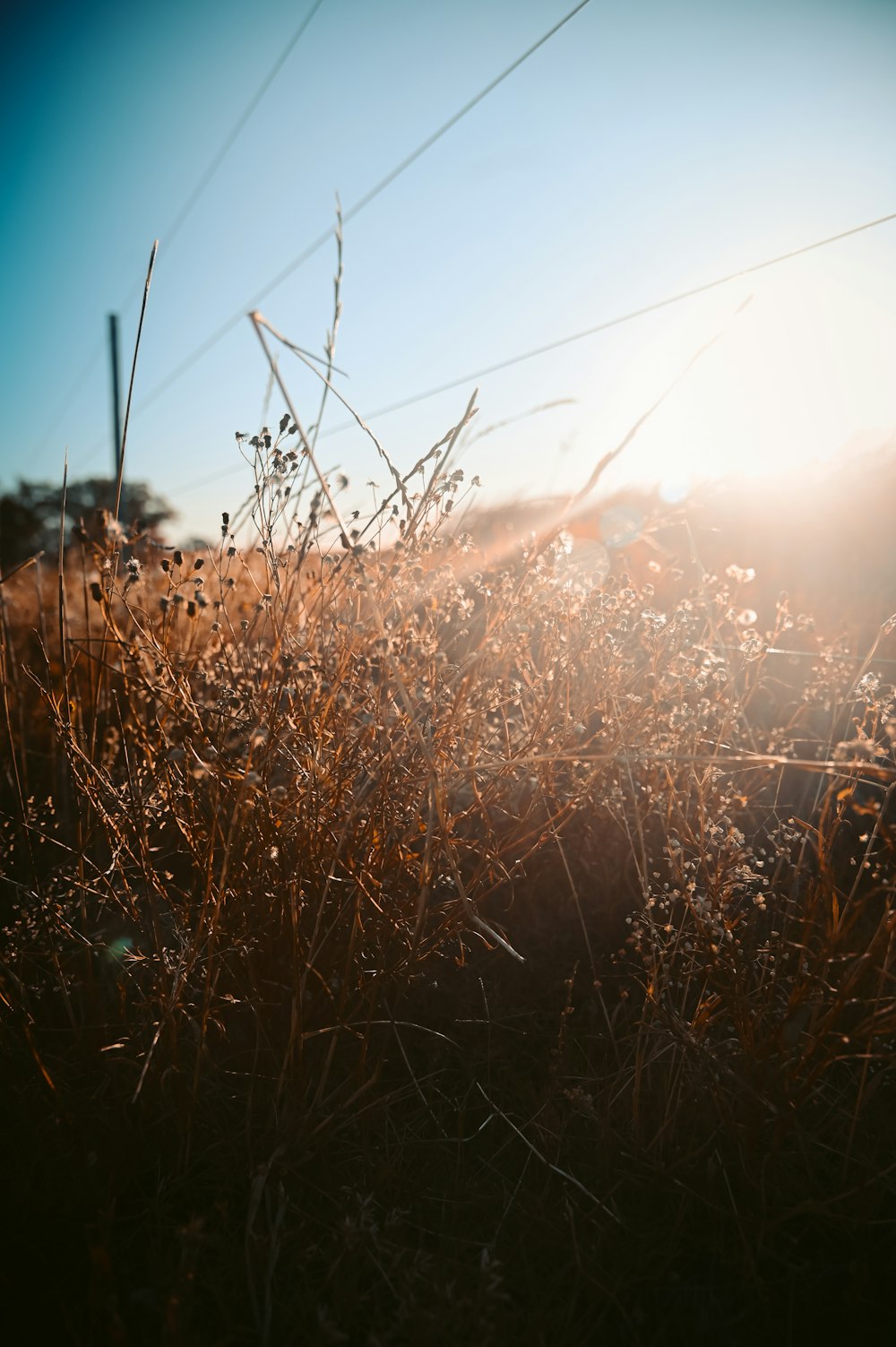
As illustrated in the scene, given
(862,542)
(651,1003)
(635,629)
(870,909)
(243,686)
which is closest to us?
(651,1003)

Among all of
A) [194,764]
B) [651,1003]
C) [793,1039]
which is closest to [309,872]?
[194,764]

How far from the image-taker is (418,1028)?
1396 mm

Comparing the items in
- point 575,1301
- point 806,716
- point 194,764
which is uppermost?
point 194,764

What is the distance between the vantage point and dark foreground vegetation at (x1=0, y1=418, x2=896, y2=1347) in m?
1.04

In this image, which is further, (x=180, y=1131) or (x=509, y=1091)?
(x=509, y=1091)

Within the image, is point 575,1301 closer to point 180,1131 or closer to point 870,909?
point 180,1131

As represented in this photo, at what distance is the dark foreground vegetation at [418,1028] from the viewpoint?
104 cm

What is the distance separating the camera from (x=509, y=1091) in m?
1.41

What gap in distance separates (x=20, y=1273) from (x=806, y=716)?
2.29m

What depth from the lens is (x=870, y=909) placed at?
190 cm

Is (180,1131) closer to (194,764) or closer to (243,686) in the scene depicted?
(194,764)

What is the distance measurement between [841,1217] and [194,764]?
1.28 meters

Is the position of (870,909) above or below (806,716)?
below

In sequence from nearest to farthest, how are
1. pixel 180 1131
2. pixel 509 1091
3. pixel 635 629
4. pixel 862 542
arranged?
pixel 180 1131
pixel 509 1091
pixel 635 629
pixel 862 542
